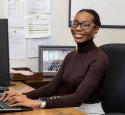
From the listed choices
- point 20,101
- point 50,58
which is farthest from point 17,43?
point 20,101

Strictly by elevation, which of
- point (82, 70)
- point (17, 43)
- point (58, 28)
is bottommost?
point (82, 70)

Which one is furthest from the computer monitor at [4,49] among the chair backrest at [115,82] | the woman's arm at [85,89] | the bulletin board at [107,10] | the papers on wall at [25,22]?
the bulletin board at [107,10]

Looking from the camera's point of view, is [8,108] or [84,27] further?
[84,27]

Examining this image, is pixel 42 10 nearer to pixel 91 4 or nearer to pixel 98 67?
pixel 91 4

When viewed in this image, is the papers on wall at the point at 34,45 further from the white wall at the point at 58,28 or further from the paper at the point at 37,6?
the paper at the point at 37,6

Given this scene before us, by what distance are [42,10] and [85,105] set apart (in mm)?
1091

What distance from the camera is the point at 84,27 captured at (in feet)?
6.84

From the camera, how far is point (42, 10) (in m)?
2.75

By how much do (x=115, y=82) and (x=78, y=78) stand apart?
239mm

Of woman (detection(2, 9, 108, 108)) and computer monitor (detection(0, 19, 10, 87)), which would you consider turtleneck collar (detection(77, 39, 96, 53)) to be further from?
computer monitor (detection(0, 19, 10, 87))

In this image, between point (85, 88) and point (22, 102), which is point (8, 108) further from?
point (85, 88)

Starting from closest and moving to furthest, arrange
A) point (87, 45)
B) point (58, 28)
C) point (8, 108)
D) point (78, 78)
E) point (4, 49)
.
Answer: point (8, 108)
point (4, 49)
point (78, 78)
point (87, 45)
point (58, 28)

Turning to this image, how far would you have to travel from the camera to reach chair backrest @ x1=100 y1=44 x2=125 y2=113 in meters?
2.02

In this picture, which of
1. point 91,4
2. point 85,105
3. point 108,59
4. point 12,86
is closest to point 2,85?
point 12,86
